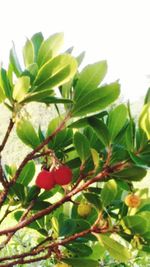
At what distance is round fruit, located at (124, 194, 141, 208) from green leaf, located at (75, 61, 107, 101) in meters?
0.33

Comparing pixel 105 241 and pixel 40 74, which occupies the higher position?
pixel 40 74

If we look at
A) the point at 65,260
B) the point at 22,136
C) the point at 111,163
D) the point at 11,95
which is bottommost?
the point at 65,260

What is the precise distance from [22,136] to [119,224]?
0.37 meters

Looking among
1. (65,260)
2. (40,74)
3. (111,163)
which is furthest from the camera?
(65,260)

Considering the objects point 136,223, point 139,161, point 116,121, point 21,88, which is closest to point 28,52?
point 21,88

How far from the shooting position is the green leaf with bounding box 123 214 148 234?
4.08ft

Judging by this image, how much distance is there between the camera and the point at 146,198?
1.39 meters

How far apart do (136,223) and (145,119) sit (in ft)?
0.99

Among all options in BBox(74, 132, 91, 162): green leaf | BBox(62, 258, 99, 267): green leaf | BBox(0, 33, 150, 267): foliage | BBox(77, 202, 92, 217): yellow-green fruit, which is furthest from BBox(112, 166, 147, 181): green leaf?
BBox(62, 258, 99, 267): green leaf

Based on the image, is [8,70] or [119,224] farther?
[119,224]

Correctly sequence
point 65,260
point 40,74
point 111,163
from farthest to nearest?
point 65,260 < point 111,163 < point 40,74

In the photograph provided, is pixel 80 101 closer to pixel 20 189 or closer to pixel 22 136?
pixel 22 136

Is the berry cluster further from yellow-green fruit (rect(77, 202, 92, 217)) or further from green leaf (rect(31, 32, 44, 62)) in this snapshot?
green leaf (rect(31, 32, 44, 62))

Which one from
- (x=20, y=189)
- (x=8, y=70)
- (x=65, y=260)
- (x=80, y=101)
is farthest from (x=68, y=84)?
(x=65, y=260)
